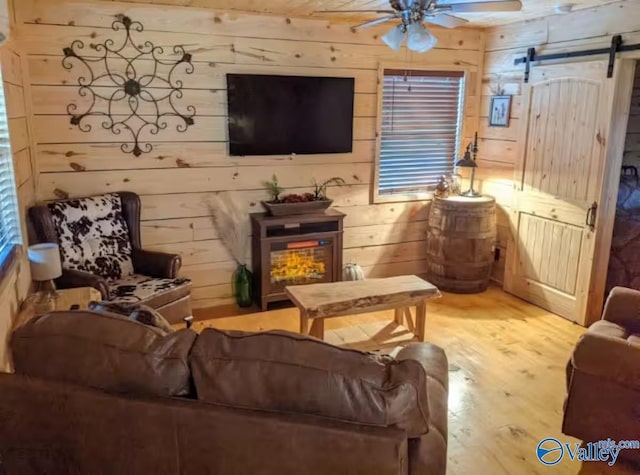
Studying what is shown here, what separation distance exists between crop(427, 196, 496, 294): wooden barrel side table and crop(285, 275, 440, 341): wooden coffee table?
1.11m

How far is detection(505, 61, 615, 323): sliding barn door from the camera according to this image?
3.66 metres

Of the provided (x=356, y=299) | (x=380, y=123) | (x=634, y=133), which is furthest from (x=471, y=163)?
(x=356, y=299)

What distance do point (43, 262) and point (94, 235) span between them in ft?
2.86

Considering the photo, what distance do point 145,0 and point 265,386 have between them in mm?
3230

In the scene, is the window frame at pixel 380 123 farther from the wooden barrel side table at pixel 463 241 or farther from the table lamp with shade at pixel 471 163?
the wooden barrel side table at pixel 463 241

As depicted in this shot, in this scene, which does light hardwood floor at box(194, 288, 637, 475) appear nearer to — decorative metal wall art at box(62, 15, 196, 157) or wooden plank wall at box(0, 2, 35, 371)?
wooden plank wall at box(0, 2, 35, 371)

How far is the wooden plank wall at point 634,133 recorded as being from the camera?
4.82m

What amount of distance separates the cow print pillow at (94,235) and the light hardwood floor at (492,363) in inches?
31.1

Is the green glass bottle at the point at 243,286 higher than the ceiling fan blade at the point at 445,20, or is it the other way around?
the ceiling fan blade at the point at 445,20

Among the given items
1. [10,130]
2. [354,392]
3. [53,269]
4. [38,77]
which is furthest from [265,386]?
[38,77]

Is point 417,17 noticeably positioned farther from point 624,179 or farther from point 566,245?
point 624,179

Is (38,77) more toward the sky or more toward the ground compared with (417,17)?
more toward the ground

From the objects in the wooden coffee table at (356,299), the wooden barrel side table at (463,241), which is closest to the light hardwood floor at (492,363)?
the wooden barrel side table at (463,241)

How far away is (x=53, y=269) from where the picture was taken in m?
2.68
